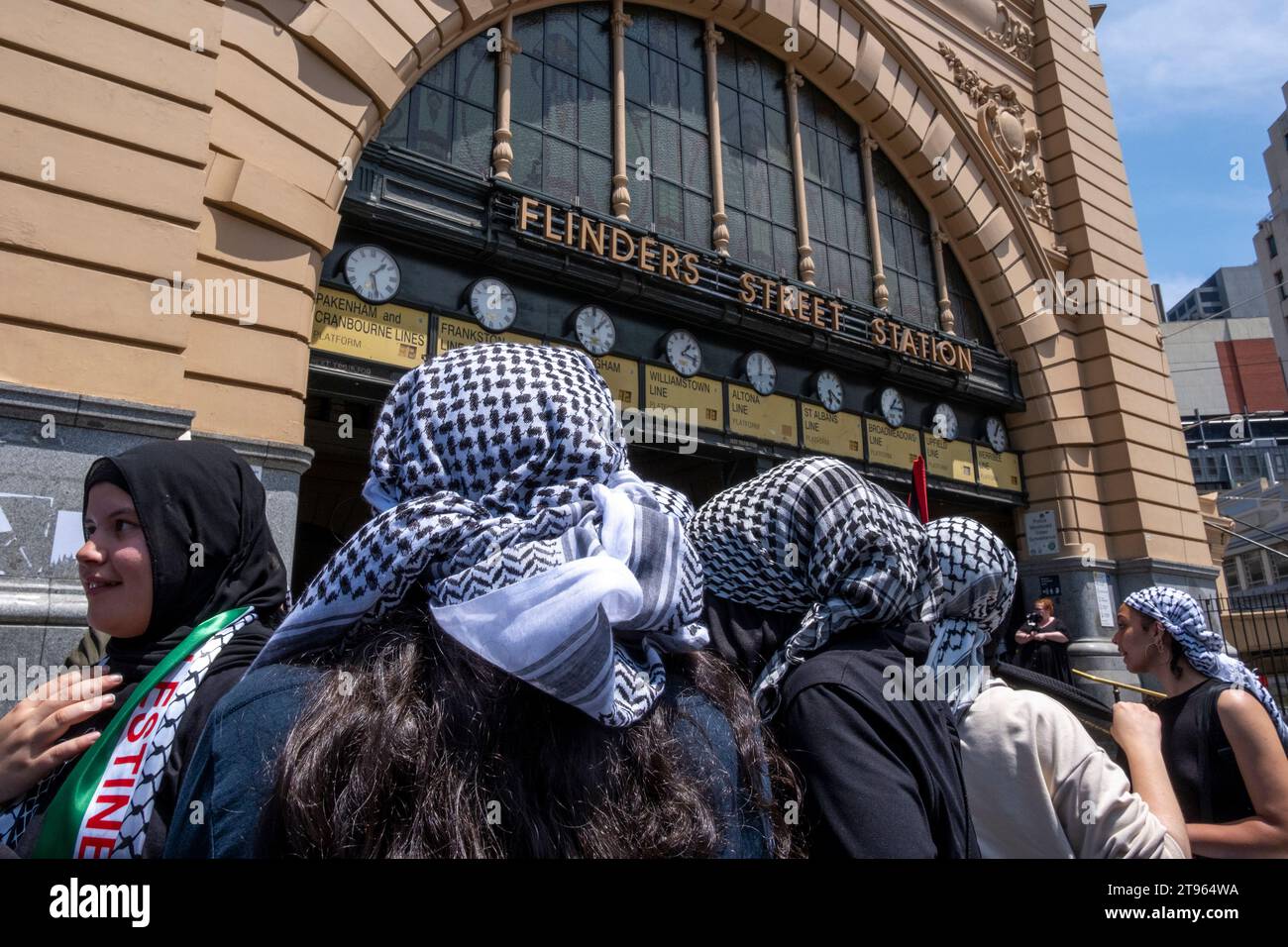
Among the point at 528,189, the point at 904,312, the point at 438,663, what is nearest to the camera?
the point at 438,663

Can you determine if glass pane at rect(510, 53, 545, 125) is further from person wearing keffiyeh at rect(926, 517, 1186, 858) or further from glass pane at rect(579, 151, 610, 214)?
person wearing keffiyeh at rect(926, 517, 1186, 858)

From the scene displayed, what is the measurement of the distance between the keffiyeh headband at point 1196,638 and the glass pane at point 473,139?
8.41m

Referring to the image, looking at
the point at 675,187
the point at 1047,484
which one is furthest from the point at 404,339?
the point at 1047,484

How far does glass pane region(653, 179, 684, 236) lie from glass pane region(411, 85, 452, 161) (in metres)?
3.12

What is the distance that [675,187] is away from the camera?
11.6m

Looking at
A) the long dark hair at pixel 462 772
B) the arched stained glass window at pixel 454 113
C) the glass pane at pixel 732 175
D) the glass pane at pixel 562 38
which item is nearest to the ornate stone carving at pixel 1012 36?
the glass pane at pixel 732 175

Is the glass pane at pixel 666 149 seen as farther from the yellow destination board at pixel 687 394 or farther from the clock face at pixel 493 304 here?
the clock face at pixel 493 304

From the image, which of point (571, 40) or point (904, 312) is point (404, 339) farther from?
point (904, 312)

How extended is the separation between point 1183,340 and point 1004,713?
262ft

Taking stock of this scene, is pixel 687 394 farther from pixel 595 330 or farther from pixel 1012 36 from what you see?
pixel 1012 36

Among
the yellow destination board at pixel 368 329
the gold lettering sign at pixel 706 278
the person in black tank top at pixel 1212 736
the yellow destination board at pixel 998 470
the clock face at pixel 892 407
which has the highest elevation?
the gold lettering sign at pixel 706 278

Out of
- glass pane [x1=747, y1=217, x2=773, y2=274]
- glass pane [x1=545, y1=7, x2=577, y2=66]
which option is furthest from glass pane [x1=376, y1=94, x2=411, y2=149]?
glass pane [x1=747, y1=217, x2=773, y2=274]

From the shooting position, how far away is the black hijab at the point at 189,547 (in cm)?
203

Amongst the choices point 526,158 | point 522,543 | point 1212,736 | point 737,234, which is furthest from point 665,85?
point 522,543
